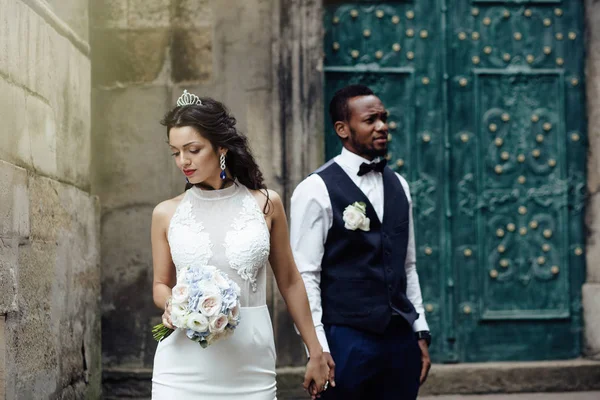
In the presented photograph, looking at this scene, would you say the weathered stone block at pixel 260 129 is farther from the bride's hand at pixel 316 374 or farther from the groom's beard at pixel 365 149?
the bride's hand at pixel 316 374

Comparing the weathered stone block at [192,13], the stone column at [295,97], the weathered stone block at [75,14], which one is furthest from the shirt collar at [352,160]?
the weathered stone block at [192,13]

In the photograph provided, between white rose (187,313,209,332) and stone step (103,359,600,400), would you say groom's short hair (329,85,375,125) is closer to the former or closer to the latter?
white rose (187,313,209,332)

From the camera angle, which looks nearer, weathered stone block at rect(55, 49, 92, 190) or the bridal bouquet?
→ the bridal bouquet

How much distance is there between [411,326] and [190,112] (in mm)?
1404

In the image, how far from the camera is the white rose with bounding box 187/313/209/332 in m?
2.94

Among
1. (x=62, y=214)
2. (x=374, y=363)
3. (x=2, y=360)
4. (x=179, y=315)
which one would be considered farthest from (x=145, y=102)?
(x=179, y=315)

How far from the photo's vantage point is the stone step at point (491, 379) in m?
5.95

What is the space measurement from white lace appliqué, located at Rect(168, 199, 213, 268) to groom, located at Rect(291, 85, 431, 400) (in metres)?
0.69

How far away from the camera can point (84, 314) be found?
17.6 ft

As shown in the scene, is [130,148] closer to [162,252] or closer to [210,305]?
[162,252]

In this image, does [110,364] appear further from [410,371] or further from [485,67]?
[485,67]

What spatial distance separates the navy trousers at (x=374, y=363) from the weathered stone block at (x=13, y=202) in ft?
4.87

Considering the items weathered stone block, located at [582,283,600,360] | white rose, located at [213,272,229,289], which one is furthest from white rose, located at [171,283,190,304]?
weathered stone block, located at [582,283,600,360]

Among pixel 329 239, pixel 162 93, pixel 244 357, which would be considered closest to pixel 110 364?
pixel 162 93
